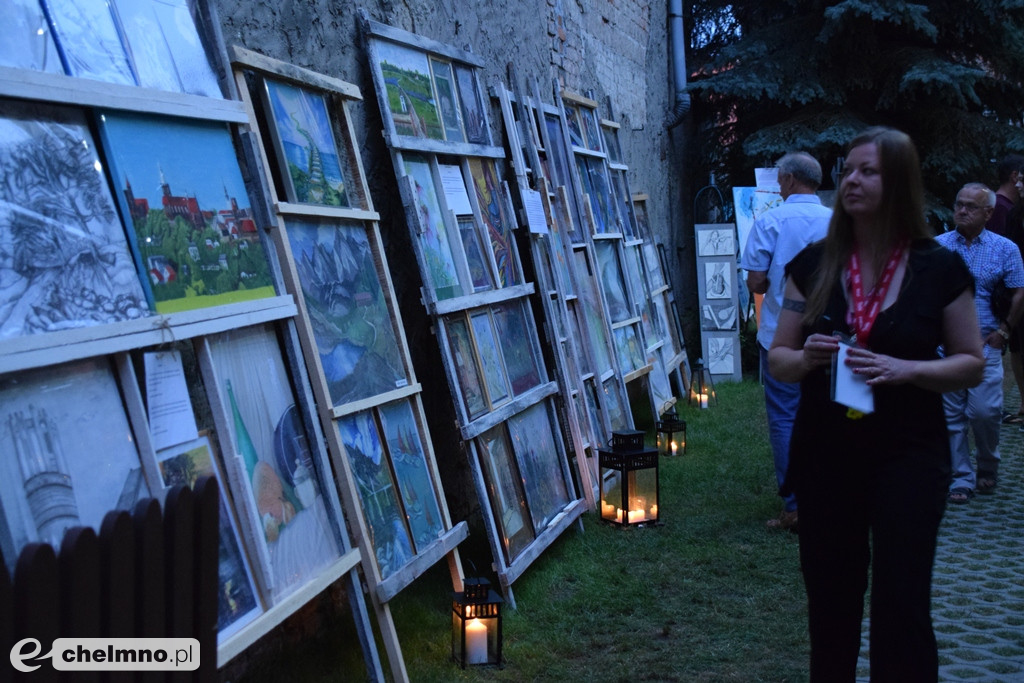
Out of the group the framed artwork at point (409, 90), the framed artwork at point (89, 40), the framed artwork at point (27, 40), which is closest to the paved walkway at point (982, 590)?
the framed artwork at point (409, 90)

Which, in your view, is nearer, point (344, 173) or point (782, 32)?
point (344, 173)

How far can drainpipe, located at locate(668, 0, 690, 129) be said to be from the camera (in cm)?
1208

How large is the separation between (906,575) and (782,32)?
38.2 ft

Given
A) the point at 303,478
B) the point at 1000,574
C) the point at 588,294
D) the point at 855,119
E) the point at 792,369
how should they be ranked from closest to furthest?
1. the point at 792,369
2. the point at 303,478
3. the point at 1000,574
4. the point at 588,294
5. the point at 855,119

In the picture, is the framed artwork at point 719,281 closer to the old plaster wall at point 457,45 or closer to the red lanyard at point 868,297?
the old plaster wall at point 457,45

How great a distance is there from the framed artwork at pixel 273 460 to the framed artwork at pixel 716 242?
8.03 meters

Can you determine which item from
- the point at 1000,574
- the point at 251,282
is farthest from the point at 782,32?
the point at 251,282

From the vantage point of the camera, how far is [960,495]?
617 centimetres

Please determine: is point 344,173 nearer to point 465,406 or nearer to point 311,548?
point 465,406

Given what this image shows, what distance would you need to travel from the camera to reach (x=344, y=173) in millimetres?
3744

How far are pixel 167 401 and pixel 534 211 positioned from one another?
3.51 m

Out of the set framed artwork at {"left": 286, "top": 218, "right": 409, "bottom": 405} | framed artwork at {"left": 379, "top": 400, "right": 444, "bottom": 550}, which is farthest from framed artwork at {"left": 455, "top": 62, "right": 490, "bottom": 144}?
framed artwork at {"left": 379, "top": 400, "right": 444, "bottom": 550}

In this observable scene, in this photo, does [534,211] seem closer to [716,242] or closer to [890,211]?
[890,211]

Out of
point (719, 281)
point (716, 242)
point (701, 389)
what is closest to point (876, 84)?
point (716, 242)
